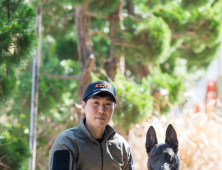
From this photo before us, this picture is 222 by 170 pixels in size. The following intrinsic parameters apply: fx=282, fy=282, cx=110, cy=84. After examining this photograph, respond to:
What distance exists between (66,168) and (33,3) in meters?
3.88

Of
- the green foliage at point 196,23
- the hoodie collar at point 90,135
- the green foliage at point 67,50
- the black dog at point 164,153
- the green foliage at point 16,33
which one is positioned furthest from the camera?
the green foliage at point 67,50

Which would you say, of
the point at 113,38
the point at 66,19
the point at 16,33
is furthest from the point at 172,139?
the point at 66,19

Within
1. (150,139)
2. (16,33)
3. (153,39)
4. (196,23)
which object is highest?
(196,23)

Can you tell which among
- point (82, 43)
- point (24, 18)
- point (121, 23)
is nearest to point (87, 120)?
point (24, 18)

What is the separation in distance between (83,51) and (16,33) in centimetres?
196

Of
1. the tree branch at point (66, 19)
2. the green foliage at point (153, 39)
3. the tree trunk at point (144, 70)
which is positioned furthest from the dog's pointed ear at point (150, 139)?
the tree trunk at point (144, 70)

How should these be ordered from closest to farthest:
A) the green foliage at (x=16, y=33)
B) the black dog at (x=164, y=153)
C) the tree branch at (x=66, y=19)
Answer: the black dog at (x=164, y=153)
the green foliage at (x=16, y=33)
the tree branch at (x=66, y=19)

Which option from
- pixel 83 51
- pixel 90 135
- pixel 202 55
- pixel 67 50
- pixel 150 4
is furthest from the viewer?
pixel 67 50

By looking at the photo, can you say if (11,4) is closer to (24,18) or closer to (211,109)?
(24,18)

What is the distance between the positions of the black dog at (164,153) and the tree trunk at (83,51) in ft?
7.48

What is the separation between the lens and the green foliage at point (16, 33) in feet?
6.13

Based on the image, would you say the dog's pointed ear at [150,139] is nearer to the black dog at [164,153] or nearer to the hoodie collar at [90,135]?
the black dog at [164,153]

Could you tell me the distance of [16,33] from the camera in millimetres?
1877

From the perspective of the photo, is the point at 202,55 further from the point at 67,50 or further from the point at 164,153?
the point at 164,153
